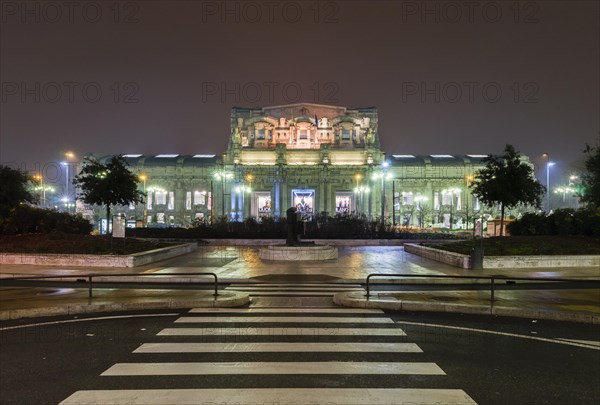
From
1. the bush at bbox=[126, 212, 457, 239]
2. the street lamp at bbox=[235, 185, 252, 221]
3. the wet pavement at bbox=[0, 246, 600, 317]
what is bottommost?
the wet pavement at bbox=[0, 246, 600, 317]

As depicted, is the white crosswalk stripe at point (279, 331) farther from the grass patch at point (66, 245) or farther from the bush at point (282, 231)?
the bush at point (282, 231)

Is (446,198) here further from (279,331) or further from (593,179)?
(279,331)

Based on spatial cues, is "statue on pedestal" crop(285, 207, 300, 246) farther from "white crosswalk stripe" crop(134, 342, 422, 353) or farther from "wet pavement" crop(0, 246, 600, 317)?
"white crosswalk stripe" crop(134, 342, 422, 353)

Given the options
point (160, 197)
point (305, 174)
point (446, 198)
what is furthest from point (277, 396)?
point (160, 197)

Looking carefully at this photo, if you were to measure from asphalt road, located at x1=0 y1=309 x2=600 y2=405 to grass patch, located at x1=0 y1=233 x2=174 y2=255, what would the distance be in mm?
12723

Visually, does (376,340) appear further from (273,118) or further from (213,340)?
(273,118)

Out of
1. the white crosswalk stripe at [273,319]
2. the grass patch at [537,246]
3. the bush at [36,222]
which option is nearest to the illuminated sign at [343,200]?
the bush at [36,222]

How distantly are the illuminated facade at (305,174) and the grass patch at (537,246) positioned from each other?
6264 centimetres

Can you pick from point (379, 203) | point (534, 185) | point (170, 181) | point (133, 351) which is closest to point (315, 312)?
point (133, 351)

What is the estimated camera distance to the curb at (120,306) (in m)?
10.8

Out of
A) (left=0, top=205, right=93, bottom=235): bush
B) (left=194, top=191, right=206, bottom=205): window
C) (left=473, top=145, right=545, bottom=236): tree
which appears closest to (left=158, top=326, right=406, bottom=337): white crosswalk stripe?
(left=0, top=205, right=93, bottom=235): bush

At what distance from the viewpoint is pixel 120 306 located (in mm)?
11500

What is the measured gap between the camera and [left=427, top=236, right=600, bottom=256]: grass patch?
21.8m

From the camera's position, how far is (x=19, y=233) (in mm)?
A: 28156
